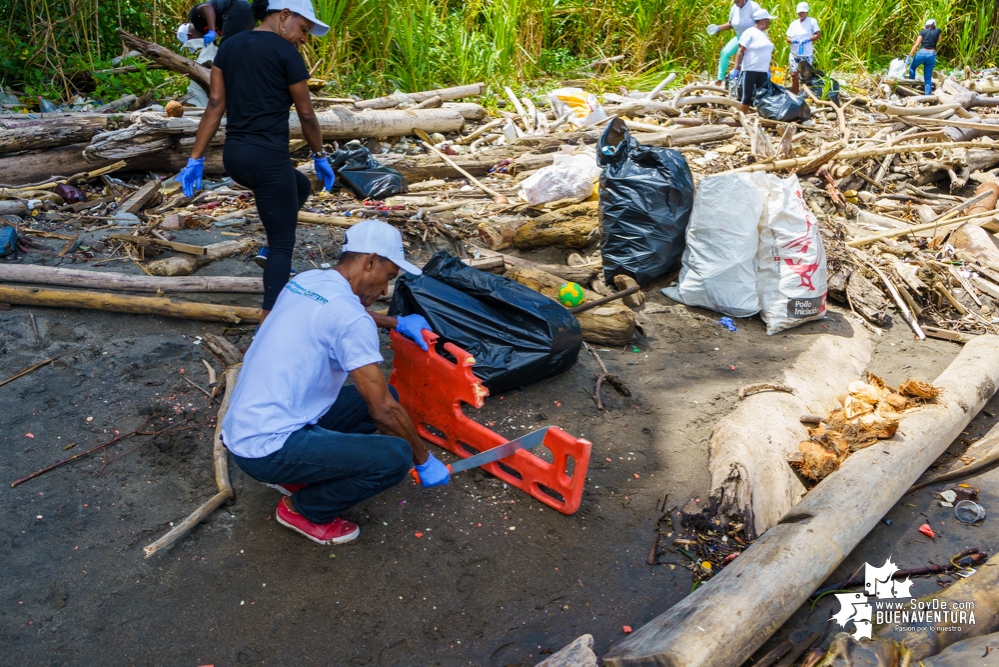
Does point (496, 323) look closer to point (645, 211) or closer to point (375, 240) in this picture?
point (375, 240)

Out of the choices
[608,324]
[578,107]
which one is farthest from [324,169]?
[578,107]

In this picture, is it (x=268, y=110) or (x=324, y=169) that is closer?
(x=268, y=110)

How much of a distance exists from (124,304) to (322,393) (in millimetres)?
2083

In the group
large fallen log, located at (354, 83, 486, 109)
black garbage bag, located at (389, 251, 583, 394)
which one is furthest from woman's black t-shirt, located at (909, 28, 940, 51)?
black garbage bag, located at (389, 251, 583, 394)

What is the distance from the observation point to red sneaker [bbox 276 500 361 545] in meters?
2.93

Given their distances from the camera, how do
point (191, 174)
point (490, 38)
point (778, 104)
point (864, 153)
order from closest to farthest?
1. point (191, 174)
2. point (864, 153)
3. point (778, 104)
4. point (490, 38)

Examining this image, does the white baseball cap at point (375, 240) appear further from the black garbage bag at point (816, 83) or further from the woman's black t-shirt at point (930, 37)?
the woman's black t-shirt at point (930, 37)

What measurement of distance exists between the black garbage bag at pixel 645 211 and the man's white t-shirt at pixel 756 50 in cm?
502

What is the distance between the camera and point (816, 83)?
10.8m

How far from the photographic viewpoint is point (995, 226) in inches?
253

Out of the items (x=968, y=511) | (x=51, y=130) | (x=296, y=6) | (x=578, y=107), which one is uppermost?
(x=296, y=6)

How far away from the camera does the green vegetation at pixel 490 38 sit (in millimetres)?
8156

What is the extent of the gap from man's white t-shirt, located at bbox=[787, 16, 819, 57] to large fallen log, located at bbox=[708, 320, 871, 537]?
7.23 meters

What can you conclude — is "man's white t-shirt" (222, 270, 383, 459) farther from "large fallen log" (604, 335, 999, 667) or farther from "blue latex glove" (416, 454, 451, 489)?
"large fallen log" (604, 335, 999, 667)
